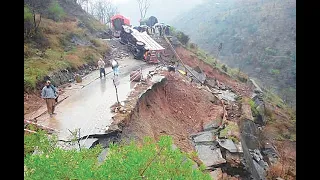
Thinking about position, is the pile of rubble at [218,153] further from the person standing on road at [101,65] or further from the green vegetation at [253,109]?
the person standing on road at [101,65]

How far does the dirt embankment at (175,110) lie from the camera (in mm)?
2387

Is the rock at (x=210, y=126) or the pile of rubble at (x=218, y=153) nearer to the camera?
the pile of rubble at (x=218, y=153)

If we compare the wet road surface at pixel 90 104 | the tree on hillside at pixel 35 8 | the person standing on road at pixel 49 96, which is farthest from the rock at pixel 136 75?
the tree on hillside at pixel 35 8

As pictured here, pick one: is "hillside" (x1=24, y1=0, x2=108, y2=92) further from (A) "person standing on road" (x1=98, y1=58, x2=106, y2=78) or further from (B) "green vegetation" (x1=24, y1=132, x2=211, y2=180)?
(B) "green vegetation" (x1=24, y1=132, x2=211, y2=180)

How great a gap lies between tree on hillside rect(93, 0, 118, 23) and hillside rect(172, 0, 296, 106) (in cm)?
48

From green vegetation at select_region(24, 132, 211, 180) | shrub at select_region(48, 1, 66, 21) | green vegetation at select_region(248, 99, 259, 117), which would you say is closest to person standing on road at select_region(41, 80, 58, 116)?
green vegetation at select_region(24, 132, 211, 180)

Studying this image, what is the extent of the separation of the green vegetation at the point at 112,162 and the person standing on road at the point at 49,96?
22cm

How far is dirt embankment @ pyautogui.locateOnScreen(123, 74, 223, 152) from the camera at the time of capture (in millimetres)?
2387

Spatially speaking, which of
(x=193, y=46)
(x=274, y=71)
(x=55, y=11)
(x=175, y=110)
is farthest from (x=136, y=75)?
(x=274, y=71)

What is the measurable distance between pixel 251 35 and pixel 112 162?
1.33 metres

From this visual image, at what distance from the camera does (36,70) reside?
2.26 metres

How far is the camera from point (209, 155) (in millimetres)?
2334
